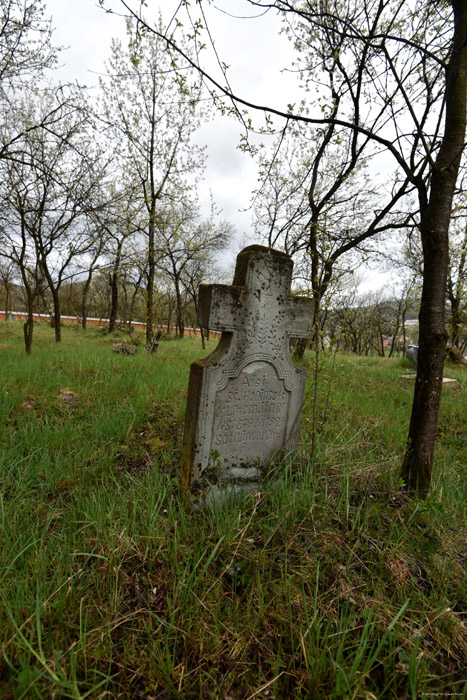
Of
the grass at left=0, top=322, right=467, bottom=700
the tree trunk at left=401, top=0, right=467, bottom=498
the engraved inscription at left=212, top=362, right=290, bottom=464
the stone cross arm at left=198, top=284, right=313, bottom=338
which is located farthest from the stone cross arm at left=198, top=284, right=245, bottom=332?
the tree trunk at left=401, top=0, right=467, bottom=498

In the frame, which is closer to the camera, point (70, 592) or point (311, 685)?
point (311, 685)

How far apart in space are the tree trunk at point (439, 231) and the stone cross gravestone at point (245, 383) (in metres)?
0.92

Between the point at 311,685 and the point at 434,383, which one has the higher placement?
the point at 434,383

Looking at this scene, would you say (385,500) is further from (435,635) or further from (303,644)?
(303,644)

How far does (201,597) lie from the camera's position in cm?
152

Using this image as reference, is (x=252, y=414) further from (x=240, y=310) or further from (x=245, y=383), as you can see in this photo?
(x=240, y=310)

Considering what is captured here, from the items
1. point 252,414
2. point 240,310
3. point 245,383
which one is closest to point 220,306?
point 240,310

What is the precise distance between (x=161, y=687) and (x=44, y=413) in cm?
337

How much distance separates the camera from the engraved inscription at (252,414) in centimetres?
242

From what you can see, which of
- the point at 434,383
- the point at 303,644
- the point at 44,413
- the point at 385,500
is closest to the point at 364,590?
the point at 303,644

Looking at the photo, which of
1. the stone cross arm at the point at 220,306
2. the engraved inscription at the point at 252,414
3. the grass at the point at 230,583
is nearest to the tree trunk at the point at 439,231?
the grass at the point at 230,583

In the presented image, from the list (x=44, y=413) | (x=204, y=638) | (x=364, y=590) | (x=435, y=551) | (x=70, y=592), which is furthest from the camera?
(x=44, y=413)

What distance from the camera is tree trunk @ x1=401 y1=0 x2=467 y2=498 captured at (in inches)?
88.6

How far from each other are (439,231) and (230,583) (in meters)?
2.79
